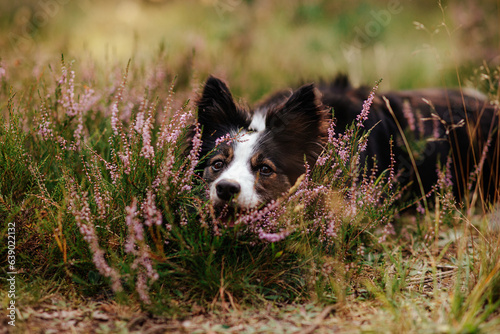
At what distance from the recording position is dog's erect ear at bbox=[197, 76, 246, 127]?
3.04 meters

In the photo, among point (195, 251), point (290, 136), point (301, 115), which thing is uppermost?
point (301, 115)

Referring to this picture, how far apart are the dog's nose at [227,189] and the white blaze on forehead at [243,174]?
0.09 feet

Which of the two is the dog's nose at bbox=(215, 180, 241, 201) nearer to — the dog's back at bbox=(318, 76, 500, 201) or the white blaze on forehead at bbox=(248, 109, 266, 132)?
the white blaze on forehead at bbox=(248, 109, 266, 132)

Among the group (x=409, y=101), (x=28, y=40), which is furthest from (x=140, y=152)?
(x=28, y=40)

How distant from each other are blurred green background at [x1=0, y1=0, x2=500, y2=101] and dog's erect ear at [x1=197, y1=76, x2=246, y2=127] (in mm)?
1967

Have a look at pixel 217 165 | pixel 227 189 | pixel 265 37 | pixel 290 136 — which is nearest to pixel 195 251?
Answer: pixel 227 189

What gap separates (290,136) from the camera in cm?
304

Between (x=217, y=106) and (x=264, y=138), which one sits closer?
(x=264, y=138)

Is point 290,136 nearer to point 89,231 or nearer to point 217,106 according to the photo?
point 217,106

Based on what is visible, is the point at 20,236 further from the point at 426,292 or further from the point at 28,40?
the point at 28,40

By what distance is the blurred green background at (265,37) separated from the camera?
5824 millimetres

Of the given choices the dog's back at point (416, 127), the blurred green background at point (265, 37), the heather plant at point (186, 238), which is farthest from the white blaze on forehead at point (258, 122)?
the blurred green background at point (265, 37)

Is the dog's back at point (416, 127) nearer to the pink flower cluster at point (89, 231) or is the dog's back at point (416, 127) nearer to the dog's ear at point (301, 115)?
the dog's ear at point (301, 115)

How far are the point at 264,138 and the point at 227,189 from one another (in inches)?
26.5
